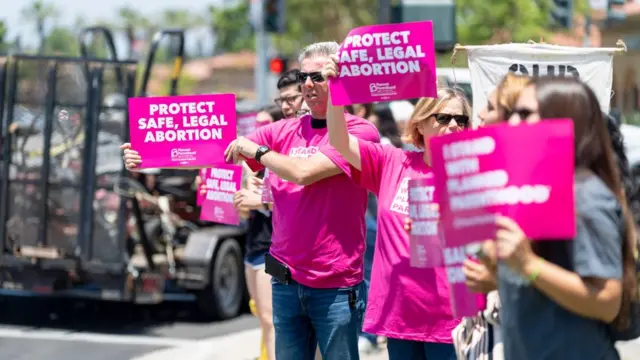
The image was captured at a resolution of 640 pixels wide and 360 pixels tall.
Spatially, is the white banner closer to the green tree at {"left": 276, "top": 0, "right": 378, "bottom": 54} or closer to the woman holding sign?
the woman holding sign

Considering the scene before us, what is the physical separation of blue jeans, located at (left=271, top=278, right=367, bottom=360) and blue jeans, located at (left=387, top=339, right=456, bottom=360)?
1.28ft

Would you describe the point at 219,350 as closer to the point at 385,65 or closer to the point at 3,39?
the point at 385,65

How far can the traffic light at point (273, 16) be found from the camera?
1725cm

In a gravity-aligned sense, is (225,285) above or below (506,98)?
below

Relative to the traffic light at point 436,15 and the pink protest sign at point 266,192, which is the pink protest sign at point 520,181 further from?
the traffic light at point 436,15

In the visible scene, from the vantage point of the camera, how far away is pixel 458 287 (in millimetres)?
3475

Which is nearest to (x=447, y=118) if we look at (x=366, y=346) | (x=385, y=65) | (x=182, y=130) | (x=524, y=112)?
(x=385, y=65)

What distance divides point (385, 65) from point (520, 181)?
160 cm

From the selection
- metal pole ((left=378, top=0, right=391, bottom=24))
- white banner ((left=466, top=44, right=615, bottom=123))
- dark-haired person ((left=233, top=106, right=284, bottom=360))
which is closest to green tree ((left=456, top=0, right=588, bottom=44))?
metal pole ((left=378, top=0, right=391, bottom=24))

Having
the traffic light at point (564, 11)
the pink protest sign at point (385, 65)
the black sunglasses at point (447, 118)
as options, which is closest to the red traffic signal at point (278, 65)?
the traffic light at point (564, 11)

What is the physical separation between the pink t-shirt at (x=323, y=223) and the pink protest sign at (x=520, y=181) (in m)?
2.05

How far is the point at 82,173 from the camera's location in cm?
989

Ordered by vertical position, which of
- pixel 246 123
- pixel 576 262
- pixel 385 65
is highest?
pixel 246 123

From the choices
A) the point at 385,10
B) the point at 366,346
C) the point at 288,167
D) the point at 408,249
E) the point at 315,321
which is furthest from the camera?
the point at 385,10
